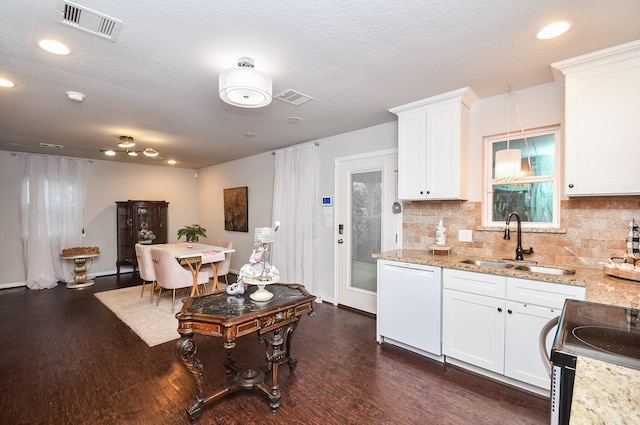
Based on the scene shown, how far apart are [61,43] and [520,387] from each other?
4043mm

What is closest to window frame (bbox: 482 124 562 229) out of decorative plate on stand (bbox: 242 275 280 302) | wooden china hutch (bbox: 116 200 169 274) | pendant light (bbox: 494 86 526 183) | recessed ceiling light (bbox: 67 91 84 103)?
pendant light (bbox: 494 86 526 183)

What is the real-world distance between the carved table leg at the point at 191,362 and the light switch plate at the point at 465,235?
8.54 ft

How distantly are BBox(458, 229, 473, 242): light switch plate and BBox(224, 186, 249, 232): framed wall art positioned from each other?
4070mm

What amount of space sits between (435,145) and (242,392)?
2738 mm

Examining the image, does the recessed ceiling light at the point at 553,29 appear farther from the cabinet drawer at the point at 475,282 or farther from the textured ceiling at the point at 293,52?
the cabinet drawer at the point at 475,282

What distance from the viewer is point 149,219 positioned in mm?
6391

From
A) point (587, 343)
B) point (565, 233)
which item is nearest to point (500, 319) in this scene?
point (565, 233)

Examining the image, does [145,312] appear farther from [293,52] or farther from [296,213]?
[293,52]

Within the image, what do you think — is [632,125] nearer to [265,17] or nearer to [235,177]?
[265,17]

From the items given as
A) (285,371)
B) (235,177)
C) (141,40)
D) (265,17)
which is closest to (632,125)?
(265,17)

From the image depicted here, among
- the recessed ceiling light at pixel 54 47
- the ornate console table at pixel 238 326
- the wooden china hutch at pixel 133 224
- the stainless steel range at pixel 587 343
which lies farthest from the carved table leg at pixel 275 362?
the wooden china hutch at pixel 133 224

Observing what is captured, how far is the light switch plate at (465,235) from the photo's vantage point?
296cm

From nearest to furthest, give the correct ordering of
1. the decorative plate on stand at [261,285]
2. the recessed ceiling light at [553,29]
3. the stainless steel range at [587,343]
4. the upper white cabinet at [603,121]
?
the stainless steel range at [587,343] → the recessed ceiling light at [553,29] → the upper white cabinet at [603,121] → the decorative plate on stand at [261,285]

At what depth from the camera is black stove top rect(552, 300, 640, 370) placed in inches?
33.3
